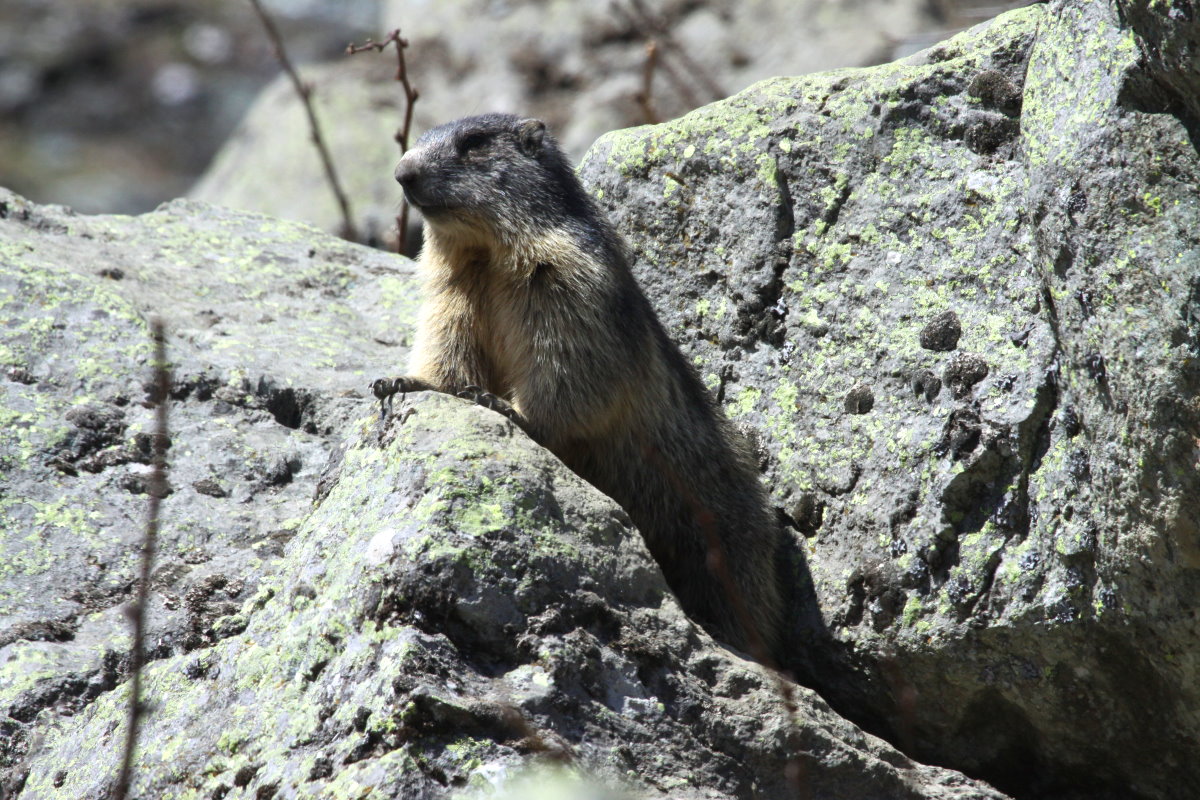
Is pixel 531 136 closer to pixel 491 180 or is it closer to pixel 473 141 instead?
pixel 473 141

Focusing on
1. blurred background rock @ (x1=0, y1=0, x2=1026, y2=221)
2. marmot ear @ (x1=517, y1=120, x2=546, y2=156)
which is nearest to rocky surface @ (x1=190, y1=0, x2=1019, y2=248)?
blurred background rock @ (x1=0, y1=0, x2=1026, y2=221)

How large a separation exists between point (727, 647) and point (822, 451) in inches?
48.0

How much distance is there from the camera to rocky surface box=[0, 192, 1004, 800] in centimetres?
421

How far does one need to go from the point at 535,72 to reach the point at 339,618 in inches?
481

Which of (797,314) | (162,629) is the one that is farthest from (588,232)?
(162,629)

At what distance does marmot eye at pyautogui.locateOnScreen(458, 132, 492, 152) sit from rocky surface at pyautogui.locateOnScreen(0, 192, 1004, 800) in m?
1.59

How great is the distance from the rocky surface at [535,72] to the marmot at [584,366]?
23.9 ft

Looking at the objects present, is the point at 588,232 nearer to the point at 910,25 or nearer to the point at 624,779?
the point at 624,779

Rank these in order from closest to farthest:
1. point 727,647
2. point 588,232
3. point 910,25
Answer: point 727,647 → point 588,232 → point 910,25

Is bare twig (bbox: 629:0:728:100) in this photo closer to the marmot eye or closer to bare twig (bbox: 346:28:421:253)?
bare twig (bbox: 346:28:421:253)

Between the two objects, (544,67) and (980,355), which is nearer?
(980,355)

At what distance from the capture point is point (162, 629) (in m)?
5.35

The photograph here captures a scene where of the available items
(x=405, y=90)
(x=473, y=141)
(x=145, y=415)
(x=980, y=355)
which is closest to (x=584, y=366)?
(x=473, y=141)

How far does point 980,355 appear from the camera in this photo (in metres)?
5.50
